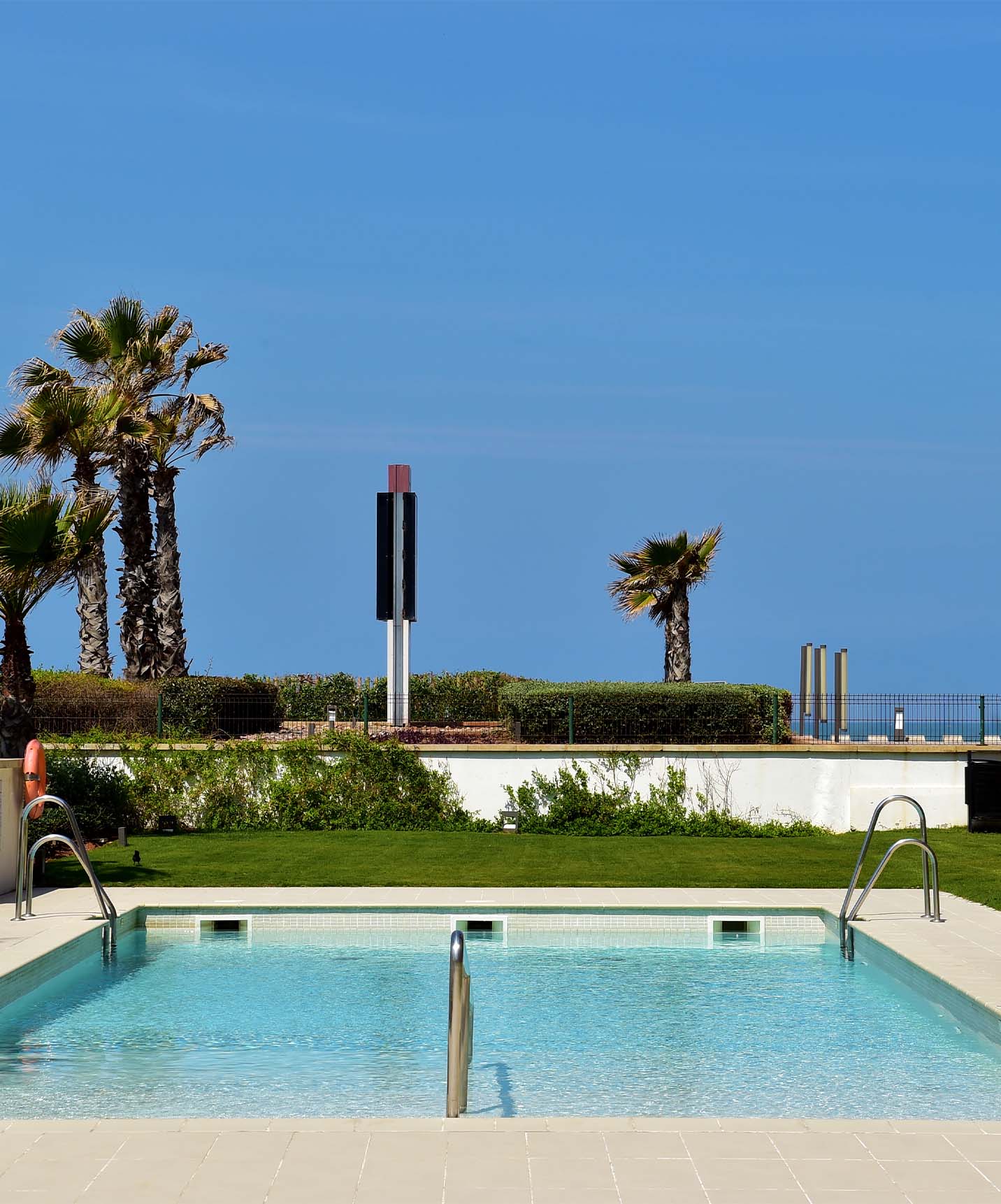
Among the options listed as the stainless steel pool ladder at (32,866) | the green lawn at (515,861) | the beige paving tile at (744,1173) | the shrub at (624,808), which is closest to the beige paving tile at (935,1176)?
the beige paving tile at (744,1173)

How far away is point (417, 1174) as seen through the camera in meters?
5.95

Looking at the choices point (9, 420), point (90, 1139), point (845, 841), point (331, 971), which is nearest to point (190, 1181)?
point (90, 1139)

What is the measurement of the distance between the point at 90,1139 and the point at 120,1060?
2.93m

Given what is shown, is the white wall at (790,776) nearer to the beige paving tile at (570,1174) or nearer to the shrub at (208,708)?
the shrub at (208,708)

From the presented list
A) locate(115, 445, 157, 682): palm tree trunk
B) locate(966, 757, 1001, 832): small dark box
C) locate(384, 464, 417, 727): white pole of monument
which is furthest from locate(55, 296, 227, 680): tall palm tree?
locate(966, 757, 1001, 832): small dark box

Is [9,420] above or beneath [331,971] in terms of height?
above

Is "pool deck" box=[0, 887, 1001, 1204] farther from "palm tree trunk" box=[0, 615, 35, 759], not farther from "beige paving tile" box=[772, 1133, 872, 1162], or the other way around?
"palm tree trunk" box=[0, 615, 35, 759]

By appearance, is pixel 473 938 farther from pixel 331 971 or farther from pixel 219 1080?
pixel 219 1080

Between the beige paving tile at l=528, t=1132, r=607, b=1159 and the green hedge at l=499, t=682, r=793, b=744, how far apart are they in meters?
15.0

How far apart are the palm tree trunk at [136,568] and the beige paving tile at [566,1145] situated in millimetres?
21717

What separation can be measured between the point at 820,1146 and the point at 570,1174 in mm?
1222

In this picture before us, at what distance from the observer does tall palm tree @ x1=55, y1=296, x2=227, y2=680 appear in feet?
89.3

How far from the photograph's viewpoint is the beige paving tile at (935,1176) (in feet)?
19.1

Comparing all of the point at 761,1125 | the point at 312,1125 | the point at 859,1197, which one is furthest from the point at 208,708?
the point at 859,1197
